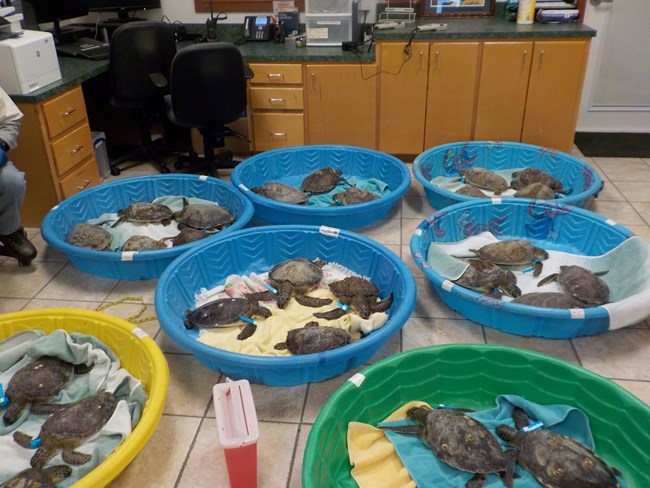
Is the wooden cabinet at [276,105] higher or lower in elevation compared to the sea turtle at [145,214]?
higher

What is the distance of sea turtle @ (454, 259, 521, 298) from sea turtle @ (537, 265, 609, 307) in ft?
0.72

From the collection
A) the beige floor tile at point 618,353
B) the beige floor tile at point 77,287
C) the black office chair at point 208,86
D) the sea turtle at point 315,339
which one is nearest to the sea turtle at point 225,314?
the sea turtle at point 315,339

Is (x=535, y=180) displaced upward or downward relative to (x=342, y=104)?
downward

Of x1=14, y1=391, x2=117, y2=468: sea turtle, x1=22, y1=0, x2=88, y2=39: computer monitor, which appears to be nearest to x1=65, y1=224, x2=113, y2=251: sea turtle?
x1=14, y1=391, x2=117, y2=468: sea turtle

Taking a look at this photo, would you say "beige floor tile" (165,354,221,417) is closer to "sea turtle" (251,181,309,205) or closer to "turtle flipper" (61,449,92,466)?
"turtle flipper" (61,449,92,466)

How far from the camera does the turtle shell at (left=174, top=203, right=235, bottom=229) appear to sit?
3000 mm

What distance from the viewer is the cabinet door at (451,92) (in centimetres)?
376

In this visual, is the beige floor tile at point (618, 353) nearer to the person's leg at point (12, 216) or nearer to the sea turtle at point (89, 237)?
the sea turtle at point (89, 237)

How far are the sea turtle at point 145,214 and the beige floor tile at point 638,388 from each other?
2430mm

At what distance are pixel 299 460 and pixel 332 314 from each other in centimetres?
69

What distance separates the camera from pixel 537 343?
7.32 ft

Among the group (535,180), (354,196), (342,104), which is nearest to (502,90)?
(535,180)

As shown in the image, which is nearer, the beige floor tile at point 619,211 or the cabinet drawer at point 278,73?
the beige floor tile at point 619,211

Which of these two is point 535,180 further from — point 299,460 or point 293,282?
point 299,460
